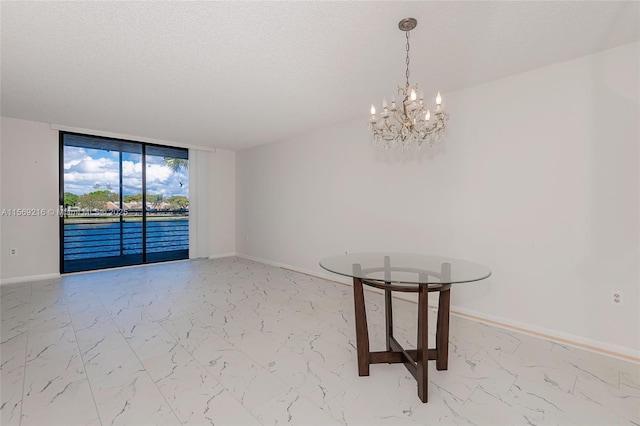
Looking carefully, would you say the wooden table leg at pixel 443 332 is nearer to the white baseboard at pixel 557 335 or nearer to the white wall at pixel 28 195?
the white baseboard at pixel 557 335

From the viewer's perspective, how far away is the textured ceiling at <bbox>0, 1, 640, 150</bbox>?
1785mm

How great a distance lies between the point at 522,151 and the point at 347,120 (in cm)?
217

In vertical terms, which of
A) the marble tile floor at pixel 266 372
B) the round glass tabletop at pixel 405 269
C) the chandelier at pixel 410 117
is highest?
the chandelier at pixel 410 117

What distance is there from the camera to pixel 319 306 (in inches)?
126

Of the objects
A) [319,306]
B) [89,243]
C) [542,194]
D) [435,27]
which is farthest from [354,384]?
A: [89,243]

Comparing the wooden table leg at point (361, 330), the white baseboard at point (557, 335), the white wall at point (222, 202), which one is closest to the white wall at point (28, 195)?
the white wall at point (222, 202)

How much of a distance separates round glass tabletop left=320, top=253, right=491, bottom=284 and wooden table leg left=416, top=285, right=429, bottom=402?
114 millimetres

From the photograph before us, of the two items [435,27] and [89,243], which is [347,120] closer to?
[435,27]

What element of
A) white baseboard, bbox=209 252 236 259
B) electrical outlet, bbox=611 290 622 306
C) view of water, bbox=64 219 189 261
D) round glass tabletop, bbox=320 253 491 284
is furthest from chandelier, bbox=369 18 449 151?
view of water, bbox=64 219 189 261

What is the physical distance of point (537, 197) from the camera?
2.54m

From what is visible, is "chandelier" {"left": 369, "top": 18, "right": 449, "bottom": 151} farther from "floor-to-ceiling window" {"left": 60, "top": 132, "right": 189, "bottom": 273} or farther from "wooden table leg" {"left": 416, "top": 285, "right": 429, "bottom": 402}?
"floor-to-ceiling window" {"left": 60, "top": 132, "right": 189, "bottom": 273}

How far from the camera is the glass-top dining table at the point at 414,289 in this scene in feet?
5.49

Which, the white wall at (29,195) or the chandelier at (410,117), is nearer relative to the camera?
the chandelier at (410,117)

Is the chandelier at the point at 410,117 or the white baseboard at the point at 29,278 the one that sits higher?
the chandelier at the point at 410,117
